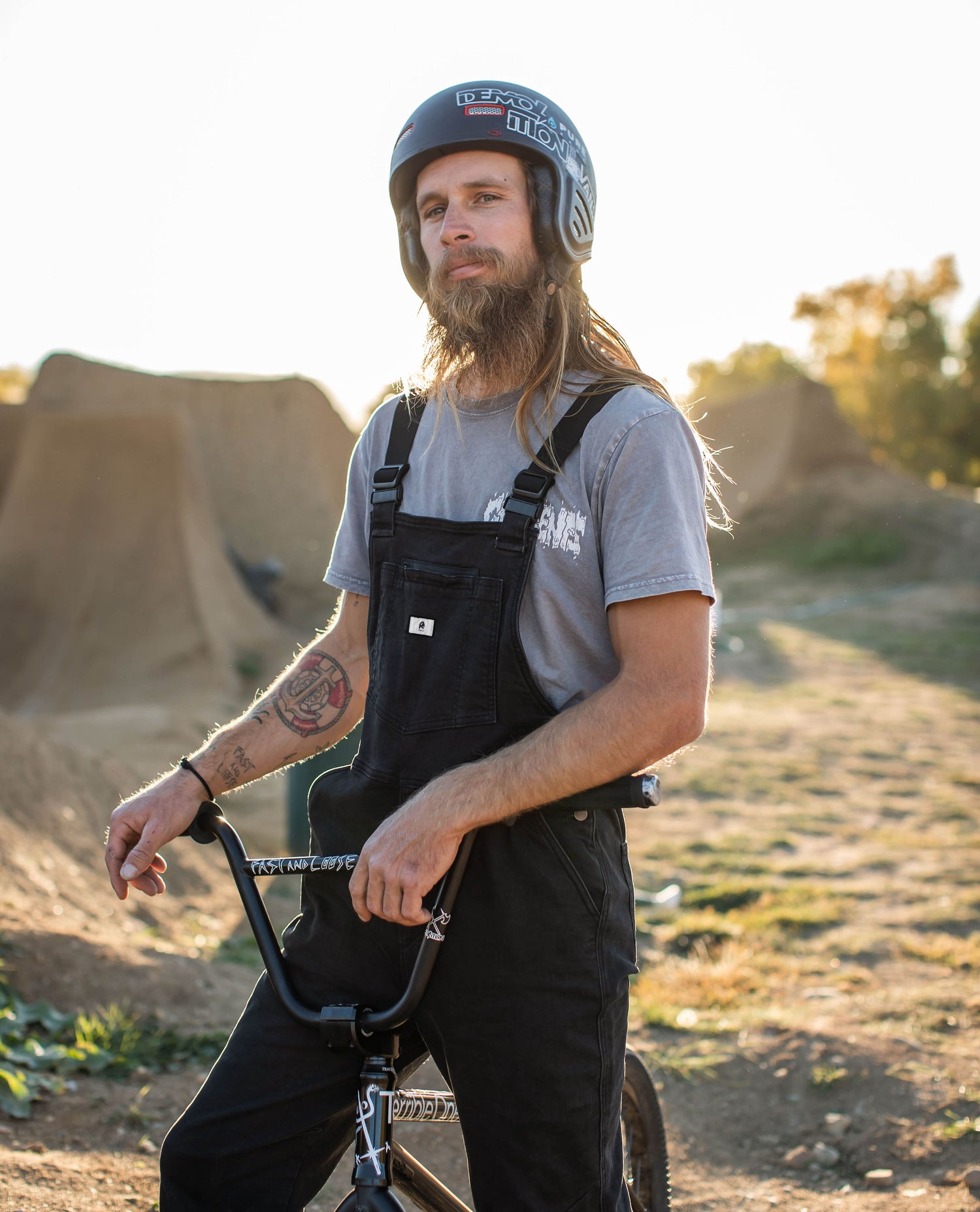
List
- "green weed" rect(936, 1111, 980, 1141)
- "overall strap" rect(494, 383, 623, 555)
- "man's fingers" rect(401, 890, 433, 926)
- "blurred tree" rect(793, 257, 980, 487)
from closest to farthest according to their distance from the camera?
1. "man's fingers" rect(401, 890, 433, 926)
2. "overall strap" rect(494, 383, 623, 555)
3. "green weed" rect(936, 1111, 980, 1141)
4. "blurred tree" rect(793, 257, 980, 487)

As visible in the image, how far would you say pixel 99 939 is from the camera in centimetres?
440

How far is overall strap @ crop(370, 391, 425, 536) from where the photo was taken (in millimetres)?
1885

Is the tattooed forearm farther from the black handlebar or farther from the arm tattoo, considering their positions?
the black handlebar

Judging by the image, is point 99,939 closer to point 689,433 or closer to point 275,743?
point 275,743

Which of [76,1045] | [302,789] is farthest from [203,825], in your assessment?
[302,789]

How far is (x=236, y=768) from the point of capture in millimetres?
2061

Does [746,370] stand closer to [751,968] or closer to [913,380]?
[913,380]

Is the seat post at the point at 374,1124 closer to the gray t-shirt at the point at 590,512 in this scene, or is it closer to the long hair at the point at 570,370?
the gray t-shirt at the point at 590,512

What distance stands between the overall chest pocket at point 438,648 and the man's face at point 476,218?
1.91 feet

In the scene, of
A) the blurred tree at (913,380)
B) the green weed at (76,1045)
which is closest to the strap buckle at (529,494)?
the green weed at (76,1045)

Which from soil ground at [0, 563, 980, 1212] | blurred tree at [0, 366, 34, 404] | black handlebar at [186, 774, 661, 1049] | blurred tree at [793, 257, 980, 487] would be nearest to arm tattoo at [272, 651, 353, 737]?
black handlebar at [186, 774, 661, 1049]

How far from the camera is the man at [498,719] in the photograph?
1.61 m

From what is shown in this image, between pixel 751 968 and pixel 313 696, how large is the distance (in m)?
3.57

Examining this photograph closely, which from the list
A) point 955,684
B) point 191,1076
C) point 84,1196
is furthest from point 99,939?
point 955,684
